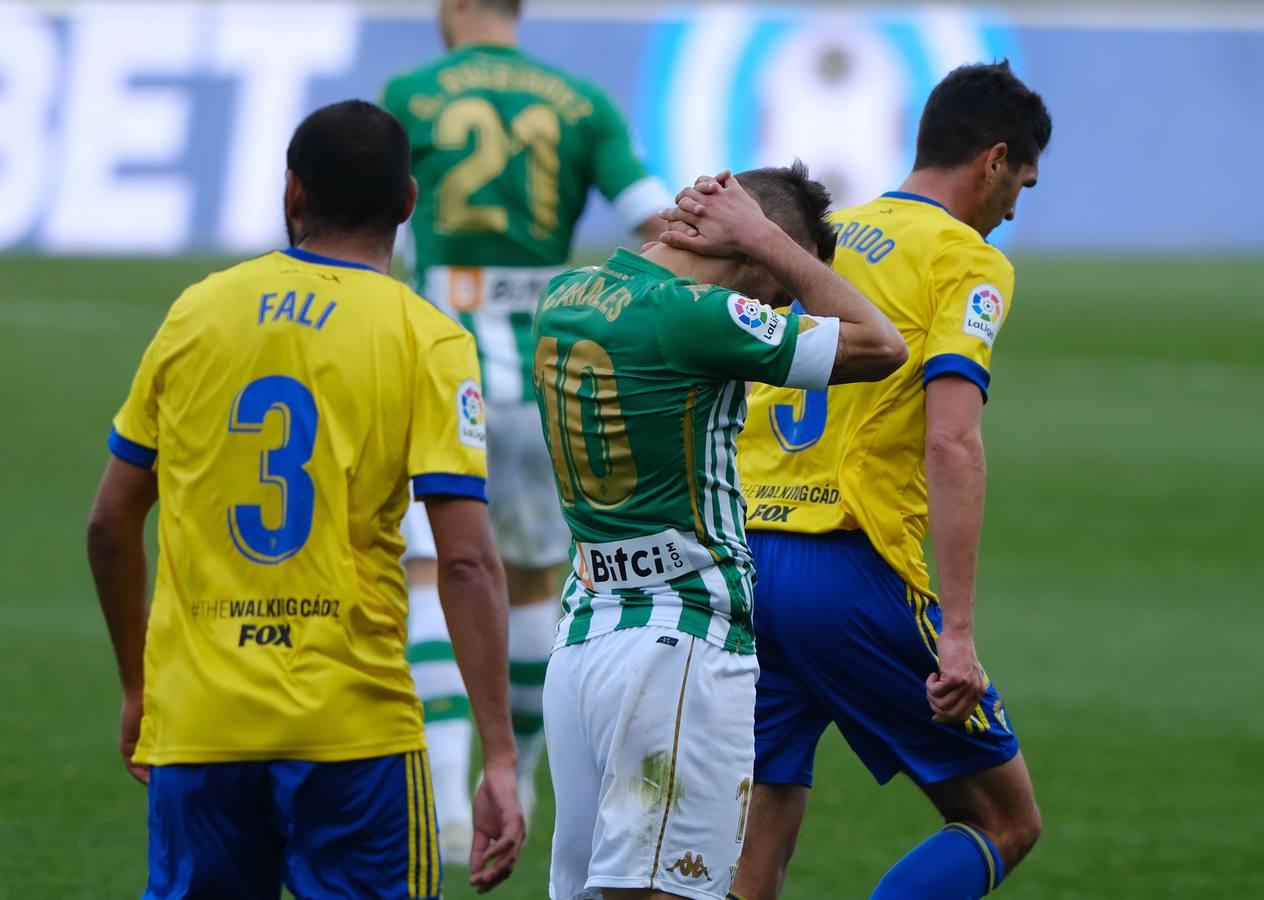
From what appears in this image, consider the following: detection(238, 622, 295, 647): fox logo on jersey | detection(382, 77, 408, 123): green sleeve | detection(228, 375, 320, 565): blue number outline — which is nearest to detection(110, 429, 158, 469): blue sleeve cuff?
detection(228, 375, 320, 565): blue number outline

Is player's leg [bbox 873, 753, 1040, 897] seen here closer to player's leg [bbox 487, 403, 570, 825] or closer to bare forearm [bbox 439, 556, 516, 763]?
bare forearm [bbox 439, 556, 516, 763]

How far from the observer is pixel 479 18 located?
22.6 ft

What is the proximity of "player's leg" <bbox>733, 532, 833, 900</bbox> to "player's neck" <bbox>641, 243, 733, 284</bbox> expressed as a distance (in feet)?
2.98

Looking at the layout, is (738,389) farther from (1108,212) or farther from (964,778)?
(1108,212)

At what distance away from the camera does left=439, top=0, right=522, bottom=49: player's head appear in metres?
6.90

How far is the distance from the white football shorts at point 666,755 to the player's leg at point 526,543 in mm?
2886

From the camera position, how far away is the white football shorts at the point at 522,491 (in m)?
6.74

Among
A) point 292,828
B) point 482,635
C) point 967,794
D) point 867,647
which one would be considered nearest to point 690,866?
point 482,635

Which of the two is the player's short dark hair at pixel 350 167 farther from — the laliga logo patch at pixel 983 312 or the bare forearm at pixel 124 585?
the laliga logo patch at pixel 983 312

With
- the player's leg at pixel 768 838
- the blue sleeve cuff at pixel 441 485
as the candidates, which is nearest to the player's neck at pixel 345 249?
the blue sleeve cuff at pixel 441 485

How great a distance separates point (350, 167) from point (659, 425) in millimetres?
757

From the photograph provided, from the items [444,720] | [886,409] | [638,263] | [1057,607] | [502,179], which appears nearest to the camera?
[638,263]

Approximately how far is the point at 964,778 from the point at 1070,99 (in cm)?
2144

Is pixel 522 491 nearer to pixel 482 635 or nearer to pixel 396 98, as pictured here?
pixel 396 98
